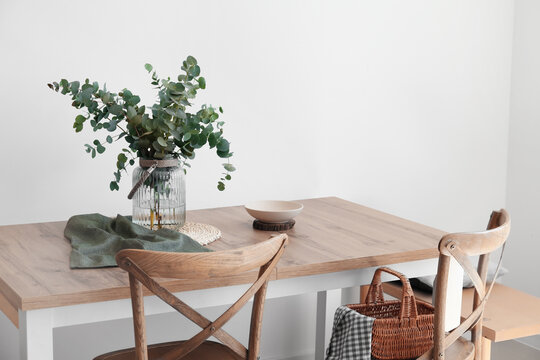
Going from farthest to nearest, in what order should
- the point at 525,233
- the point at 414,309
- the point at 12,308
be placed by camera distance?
1. the point at 525,233
2. the point at 414,309
3. the point at 12,308

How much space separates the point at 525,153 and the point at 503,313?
1187 mm

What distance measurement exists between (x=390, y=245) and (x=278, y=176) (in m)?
1.01

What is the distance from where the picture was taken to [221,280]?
1.81m

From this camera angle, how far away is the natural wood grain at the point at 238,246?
1.69m

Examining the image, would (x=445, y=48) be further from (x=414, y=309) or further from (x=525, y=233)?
(x=414, y=309)

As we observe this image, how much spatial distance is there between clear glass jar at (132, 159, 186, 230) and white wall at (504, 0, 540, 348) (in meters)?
2.03

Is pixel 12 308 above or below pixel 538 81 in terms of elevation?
below

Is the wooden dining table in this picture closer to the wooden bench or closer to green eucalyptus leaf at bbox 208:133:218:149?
green eucalyptus leaf at bbox 208:133:218:149

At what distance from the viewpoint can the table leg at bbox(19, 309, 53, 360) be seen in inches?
64.1

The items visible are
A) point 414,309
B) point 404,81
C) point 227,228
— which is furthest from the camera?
point 404,81

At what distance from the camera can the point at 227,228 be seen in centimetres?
235

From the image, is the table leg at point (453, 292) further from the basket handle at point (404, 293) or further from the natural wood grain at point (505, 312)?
the natural wood grain at point (505, 312)

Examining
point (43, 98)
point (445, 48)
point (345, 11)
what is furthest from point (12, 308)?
point (445, 48)

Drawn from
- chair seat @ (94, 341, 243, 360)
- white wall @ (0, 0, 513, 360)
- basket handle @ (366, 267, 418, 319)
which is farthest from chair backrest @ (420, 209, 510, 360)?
white wall @ (0, 0, 513, 360)
